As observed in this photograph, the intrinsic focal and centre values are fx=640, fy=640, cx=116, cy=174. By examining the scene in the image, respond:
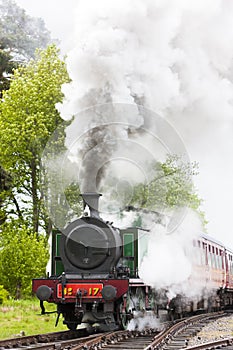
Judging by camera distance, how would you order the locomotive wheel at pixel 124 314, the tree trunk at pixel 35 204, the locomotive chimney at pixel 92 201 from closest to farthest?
the locomotive wheel at pixel 124 314 → the locomotive chimney at pixel 92 201 → the tree trunk at pixel 35 204

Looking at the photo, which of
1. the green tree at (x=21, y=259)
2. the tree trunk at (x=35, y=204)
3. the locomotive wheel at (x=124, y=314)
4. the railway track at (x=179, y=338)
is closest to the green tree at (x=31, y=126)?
the tree trunk at (x=35, y=204)

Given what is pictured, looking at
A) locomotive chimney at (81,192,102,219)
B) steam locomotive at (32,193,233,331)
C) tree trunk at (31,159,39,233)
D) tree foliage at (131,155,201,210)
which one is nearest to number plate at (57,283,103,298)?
steam locomotive at (32,193,233,331)

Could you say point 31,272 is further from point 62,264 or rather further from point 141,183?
point 62,264

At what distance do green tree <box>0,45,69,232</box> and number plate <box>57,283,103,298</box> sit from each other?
10.2 m

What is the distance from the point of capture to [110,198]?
13.4m

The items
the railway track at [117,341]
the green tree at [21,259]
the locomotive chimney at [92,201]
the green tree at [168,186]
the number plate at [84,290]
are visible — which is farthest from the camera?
the green tree at [168,186]

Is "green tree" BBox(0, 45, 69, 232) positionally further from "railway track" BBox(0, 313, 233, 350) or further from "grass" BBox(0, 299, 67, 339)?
"railway track" BBox(0, 313, 233, 350)

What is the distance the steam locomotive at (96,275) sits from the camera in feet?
35.8

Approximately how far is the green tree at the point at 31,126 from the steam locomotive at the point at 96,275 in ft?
31.0

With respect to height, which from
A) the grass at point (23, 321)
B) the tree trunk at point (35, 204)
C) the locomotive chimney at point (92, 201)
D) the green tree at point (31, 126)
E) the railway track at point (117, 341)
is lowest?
the railway track at point (117, 341)

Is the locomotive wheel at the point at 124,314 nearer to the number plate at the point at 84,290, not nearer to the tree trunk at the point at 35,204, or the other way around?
the number plate at the point at 84,290

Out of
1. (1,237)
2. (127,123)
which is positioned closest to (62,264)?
(127,123)

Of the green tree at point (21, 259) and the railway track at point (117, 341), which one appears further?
the green tree at point (21, 259)

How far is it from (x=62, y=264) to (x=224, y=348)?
3673mm
